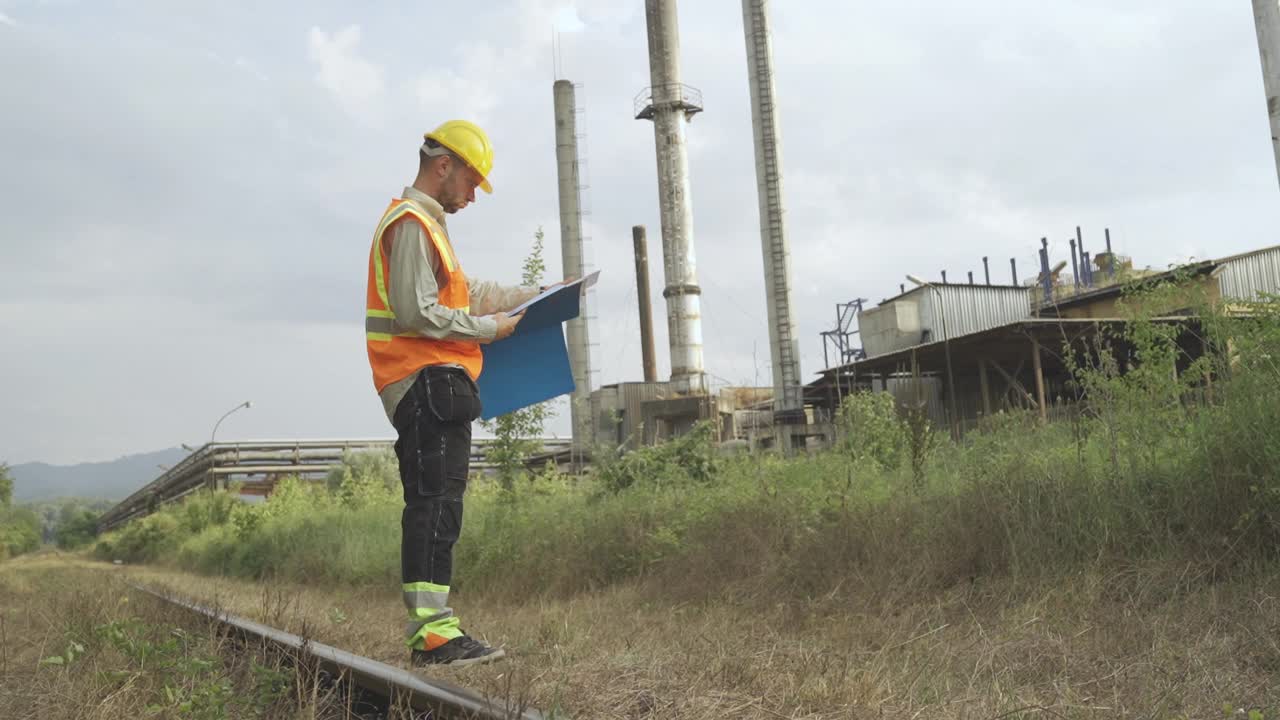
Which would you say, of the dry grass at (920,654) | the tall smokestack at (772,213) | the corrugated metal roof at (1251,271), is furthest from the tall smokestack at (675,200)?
the dry grass at (920,654)

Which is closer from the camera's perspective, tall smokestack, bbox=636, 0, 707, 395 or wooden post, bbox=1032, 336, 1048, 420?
wooden post, bbox=1032, 336, 1048, 420

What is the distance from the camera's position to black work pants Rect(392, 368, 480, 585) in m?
4.02

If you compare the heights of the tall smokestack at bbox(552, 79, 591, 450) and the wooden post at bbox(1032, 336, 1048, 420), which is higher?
the tall smokestack at bbox(552, 79, 591, 450)

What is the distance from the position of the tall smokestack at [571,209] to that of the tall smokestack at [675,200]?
12.9ft

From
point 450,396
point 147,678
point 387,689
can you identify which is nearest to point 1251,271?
point 450,396

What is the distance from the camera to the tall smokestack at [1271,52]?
15.2m

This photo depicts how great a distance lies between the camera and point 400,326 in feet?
13.4

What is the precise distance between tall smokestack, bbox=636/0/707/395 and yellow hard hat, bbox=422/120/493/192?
99.7ft

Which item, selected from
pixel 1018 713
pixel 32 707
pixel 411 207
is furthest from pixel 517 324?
pixel 1018 713

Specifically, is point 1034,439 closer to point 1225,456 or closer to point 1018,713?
point 1225,456

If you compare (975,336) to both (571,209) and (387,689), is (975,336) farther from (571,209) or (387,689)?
(571,209)

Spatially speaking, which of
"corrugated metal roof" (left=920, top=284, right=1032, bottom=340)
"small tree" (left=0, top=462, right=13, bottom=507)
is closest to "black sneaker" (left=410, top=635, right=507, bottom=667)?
"corrugated metal roof" (left=920, top=284, right=1032, bottom=340)

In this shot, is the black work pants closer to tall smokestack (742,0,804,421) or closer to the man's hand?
the man's hand

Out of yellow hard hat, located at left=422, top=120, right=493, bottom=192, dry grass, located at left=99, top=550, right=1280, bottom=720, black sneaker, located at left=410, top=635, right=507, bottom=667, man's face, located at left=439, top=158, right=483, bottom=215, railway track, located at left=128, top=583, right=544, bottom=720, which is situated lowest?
dry grass, located at left=99, top=550, right=1280, bottom=720
